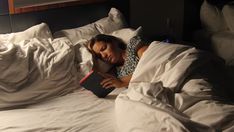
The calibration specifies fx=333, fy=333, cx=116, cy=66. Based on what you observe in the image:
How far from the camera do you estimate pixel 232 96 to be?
1.91 meters

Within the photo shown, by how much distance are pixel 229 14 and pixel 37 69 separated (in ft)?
6.81

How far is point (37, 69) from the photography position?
2.11m

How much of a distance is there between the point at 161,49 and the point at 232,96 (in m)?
0.50

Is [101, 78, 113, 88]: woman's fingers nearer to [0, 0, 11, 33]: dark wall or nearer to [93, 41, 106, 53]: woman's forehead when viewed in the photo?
[93, 41, 106, 53]: woman's forehead

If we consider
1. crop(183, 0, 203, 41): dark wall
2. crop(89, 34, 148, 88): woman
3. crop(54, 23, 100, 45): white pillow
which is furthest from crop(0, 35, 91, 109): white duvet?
crop(183, 0, 203, 41): dark wall

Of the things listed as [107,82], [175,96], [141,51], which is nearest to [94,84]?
[107,82]

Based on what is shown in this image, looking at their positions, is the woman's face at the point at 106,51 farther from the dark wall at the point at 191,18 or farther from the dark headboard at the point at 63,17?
the dark wall at the point at 191,18

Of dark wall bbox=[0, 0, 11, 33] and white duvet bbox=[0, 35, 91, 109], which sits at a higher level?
dark wall bbox=[0, 0, 11, 33]

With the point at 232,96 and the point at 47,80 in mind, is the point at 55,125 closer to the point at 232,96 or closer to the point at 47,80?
the point at 47,80

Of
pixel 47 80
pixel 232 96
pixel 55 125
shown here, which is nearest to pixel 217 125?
pixel 232 96

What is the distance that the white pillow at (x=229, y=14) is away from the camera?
10.8 ft

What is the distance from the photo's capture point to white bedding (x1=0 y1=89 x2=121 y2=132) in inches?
66.8

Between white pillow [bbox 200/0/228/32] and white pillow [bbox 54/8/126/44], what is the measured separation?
1.11 meters

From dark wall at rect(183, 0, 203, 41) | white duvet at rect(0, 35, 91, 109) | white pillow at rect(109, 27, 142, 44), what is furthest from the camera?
dark wall at rect(183, 0, 203, 41)
